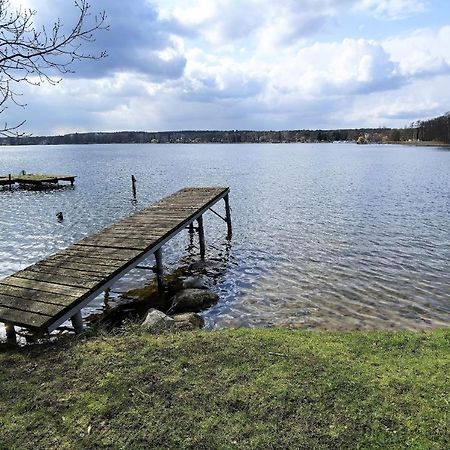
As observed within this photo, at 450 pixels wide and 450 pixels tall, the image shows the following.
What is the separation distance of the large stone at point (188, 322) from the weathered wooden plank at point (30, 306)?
7.91 feet

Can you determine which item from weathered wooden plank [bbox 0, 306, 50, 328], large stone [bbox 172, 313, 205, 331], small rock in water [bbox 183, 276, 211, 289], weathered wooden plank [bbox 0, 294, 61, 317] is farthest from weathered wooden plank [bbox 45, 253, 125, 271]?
small rock in water [bbox 183, 276, 211, 289]

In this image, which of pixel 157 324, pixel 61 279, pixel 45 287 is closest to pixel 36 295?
pixel 45 287

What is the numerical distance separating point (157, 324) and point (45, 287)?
2516 millimetres

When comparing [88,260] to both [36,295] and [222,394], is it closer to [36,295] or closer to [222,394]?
[36,295]

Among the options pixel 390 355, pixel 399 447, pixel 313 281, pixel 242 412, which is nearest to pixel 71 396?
pixel 242 412

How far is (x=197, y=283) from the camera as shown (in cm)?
1286

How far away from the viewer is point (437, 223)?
21562 mm

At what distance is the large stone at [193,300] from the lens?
10.9 metres

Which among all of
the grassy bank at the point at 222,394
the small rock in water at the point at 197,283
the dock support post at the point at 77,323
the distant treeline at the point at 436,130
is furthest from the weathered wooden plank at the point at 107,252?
the distant treeline at the point at 436,130

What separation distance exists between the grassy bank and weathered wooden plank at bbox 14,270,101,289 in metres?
1.63

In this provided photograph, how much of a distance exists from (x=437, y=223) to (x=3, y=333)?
2099 cm

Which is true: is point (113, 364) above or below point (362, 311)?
above

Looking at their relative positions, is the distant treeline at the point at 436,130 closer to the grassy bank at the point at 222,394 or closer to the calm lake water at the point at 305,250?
the calm lake water at the point at 305,250

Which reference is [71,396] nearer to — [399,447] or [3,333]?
[399,447]
